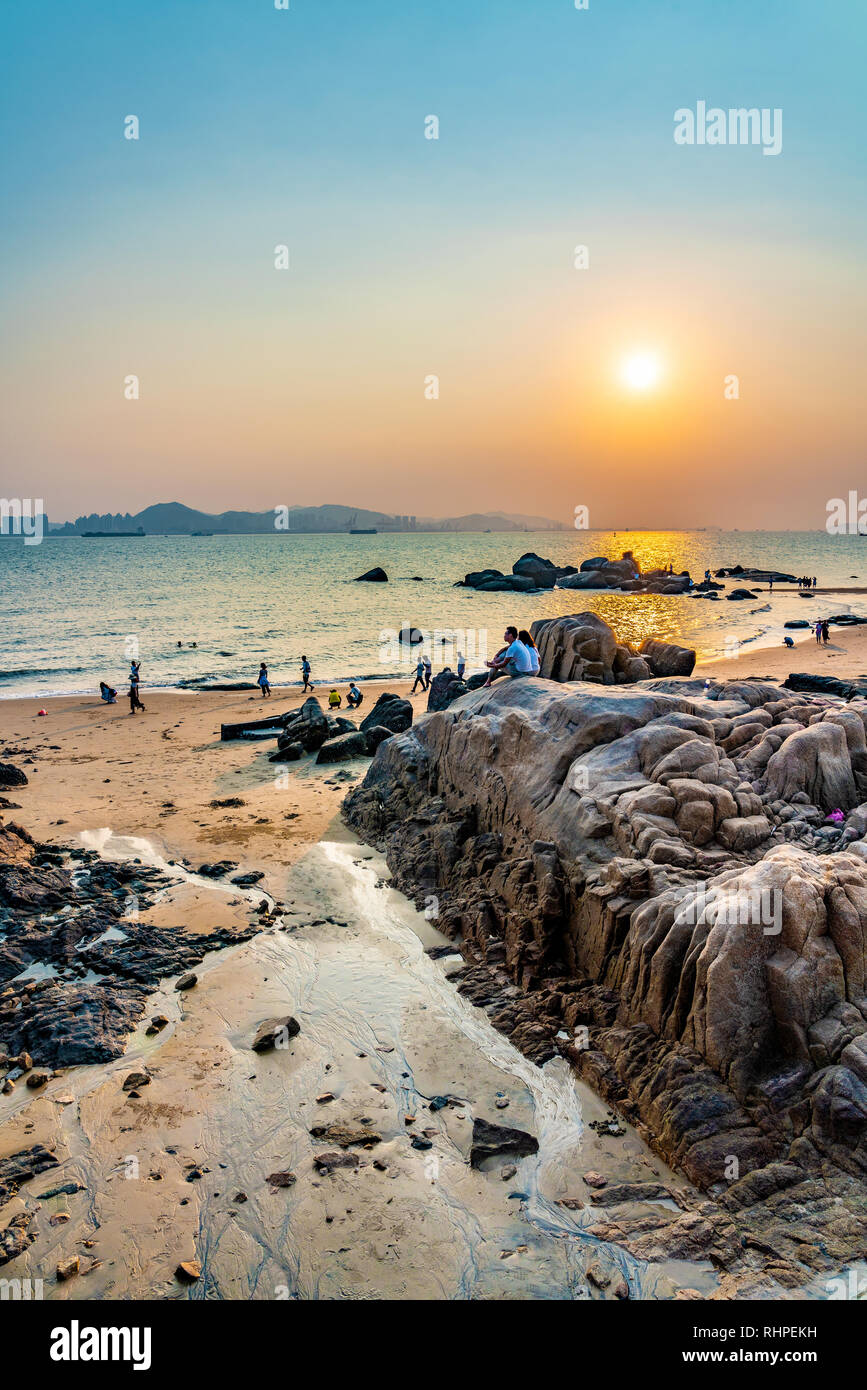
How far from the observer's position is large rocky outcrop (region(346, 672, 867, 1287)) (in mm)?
7098

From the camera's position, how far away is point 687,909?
8594 millimetres

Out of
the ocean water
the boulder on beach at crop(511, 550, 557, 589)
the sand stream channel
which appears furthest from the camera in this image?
the boulder on beach at crop(511, 550, 557, 589)

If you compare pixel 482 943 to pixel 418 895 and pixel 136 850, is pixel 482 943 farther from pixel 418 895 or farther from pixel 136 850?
pixel 136 850

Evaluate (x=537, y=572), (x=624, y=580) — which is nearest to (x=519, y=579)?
(x=537, y=572)

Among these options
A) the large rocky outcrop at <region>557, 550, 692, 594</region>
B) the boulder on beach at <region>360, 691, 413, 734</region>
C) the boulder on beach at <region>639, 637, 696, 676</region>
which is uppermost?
the large rocky outcrop at <region>557, 550, 692, 594</region>

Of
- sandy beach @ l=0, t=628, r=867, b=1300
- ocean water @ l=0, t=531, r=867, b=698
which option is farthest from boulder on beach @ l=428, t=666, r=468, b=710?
ocean water @ l=0, t=531, r=867, b=698

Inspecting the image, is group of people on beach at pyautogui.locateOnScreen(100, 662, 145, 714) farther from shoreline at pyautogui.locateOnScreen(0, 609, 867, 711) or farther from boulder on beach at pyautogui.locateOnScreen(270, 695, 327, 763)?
boulder on beach at pyautogui.locateOnScreen(270, 695, 327, 763)

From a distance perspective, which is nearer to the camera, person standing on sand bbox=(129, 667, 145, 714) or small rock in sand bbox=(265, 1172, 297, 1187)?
small rock in sand bbox=(265, 1172, 297, 1187)

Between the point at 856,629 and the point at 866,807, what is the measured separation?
4896 centimetres

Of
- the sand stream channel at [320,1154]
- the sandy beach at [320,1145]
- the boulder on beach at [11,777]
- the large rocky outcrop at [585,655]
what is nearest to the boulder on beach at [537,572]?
the large rocky outcrop at [585,655]

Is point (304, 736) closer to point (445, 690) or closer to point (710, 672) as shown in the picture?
point (445, 690)

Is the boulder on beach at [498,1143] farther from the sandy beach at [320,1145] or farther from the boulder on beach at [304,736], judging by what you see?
the boulder on beach at [304,736]

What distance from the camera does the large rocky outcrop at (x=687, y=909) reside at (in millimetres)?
7098
